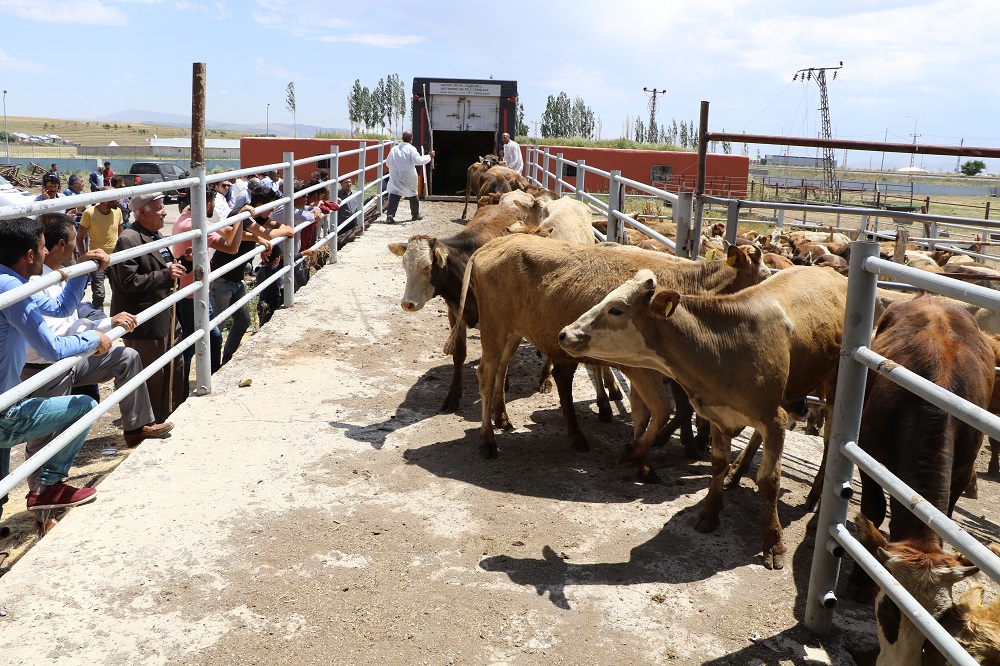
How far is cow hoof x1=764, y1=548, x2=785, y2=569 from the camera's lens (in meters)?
4.00

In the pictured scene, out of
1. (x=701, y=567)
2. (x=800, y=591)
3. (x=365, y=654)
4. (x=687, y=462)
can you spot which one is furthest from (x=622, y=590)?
(x=687, y=462)

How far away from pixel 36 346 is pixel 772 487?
356 centimetres

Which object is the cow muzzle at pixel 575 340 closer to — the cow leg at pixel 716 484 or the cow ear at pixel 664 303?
the cow ear at pixel 664 303

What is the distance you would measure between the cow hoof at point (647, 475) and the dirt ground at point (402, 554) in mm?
73

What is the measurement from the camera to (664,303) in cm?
414

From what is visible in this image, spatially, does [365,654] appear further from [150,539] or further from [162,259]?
[162,259]

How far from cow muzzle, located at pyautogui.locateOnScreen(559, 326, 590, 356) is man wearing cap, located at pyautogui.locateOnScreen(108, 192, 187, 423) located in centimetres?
287

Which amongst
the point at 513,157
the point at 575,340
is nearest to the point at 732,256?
the point at 575,340

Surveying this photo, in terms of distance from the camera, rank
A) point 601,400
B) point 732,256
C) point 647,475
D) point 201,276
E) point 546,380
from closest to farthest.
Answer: point 647,475
point 732,256
point 201,276
point 601,400
point 546,380

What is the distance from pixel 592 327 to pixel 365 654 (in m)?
1.98

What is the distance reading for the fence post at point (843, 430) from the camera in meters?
3.23

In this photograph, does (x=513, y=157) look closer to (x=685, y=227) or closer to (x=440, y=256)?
(x=440, y=256)

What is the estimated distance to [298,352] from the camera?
7344mm

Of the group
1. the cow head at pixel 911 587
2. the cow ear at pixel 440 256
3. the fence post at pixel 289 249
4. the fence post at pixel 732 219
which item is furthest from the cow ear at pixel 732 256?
the fence post at pixel 289 249
